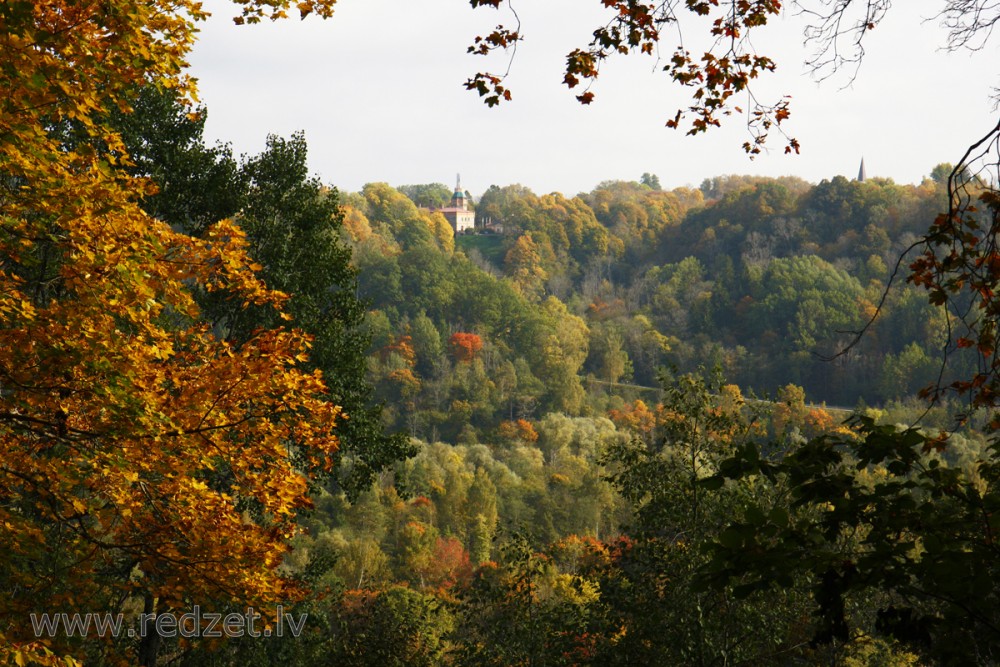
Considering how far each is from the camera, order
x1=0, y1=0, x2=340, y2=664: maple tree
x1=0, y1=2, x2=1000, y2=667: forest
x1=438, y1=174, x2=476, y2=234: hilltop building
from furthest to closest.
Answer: x1=438, y1=174, x2=476, y2=234: hilltop building, x1=0, y1=0, x2=340, y2=664: maple tree, x1=0, y1=2, x2=1000, y2=667: forest

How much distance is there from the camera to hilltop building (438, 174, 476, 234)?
436ft

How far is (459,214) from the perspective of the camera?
133750 mm

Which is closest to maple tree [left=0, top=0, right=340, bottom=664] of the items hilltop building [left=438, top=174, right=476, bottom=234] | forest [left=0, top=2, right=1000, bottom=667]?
forest [left=0, top=2, right=1000, bottom=667]

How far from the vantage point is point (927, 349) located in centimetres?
7081

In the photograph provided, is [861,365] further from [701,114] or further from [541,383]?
[701,114]

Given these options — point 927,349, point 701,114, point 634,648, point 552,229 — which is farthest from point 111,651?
point 552,229

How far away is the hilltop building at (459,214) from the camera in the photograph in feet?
436

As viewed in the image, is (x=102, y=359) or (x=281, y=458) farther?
(x=281, y=458)

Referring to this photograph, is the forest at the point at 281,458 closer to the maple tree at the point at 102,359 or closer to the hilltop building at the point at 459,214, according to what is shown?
the maple tree at the point at 102,359

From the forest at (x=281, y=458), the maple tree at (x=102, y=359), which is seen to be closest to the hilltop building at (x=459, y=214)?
the forest at (x=281, y=458)

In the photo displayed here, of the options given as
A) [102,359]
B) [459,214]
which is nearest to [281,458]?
[102,359]

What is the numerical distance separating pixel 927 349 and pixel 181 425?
72287 mm

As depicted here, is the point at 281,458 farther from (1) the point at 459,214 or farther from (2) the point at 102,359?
(1) the point at 459,214

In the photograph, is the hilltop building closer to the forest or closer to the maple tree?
the forest
